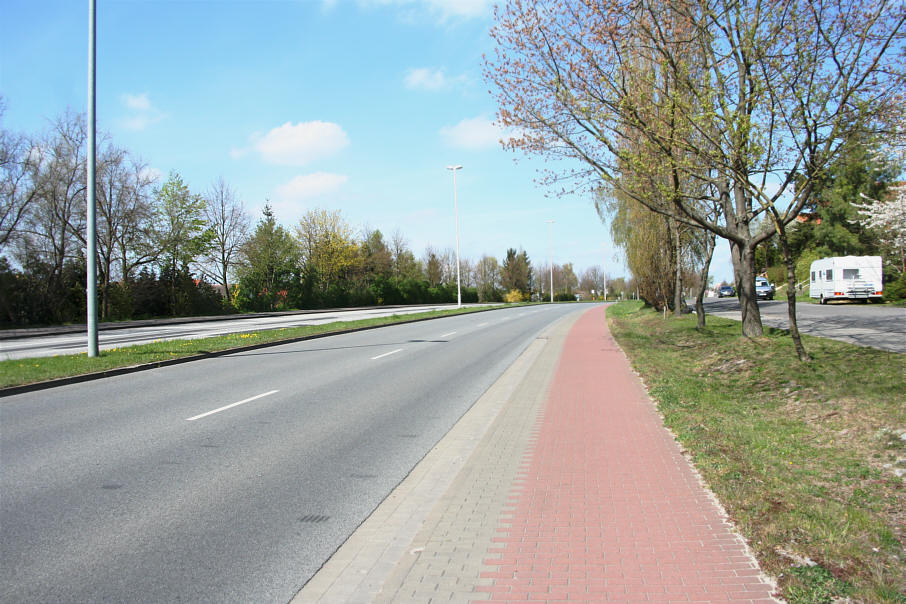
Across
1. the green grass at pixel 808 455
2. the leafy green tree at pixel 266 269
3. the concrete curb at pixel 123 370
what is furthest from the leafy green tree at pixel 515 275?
the green grass at pixel 808 455

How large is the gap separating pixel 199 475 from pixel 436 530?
103 inches

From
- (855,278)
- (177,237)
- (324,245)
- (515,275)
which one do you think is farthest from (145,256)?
(515,275)

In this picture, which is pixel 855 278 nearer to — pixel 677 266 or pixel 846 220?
pixel 677 266

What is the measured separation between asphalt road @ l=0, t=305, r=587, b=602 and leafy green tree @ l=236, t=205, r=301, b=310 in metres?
36.5

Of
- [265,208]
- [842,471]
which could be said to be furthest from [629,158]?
[265,208]

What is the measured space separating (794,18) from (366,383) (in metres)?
9.92

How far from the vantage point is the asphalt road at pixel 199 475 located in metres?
3.58

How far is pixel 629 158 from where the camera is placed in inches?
483

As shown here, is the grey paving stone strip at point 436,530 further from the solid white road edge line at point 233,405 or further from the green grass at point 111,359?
the green grass at point 111,359

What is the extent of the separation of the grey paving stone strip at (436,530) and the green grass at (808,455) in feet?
5.63

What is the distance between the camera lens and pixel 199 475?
17.9 ft

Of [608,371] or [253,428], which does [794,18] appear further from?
[253,428]

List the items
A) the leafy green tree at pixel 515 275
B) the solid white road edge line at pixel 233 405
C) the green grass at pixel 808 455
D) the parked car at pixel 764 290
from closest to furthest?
the green grass at pixel 808 455, the solid white road edge line at pixel 233 405, the parked car at pixel 764 290, the leafy green tree at pixel 515 275

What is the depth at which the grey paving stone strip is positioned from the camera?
333 centimetres
